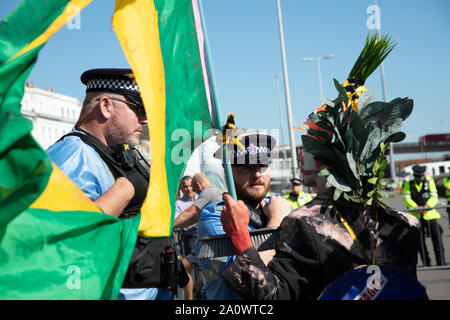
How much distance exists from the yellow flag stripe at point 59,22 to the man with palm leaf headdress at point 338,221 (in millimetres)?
1189

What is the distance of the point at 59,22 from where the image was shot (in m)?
1.85

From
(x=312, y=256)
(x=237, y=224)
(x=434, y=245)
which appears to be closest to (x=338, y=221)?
(x=312, y=256)

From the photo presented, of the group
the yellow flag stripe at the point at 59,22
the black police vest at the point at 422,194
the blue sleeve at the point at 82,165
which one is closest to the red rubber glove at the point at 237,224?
the blue sleeve at the point at 82,165

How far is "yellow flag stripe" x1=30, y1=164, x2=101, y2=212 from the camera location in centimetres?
186

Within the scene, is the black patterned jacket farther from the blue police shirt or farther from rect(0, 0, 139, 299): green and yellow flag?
rect(0, 0, 139, 299): green and yellow flag

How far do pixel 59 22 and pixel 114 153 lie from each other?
988 millimetres

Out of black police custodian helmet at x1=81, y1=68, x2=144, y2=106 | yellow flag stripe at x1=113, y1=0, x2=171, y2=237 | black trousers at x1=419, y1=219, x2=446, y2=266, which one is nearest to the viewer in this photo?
yellow flag stripe at x1=113, y1=0, x2=171, y2=237

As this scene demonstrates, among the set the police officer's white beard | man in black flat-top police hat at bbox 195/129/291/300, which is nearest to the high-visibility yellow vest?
man in black flat-top police hat at bbox 195/129/291/300

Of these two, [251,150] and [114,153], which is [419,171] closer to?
[251,150]

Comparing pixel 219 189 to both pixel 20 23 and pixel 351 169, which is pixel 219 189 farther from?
pixel 20 23

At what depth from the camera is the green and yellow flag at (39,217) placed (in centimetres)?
168

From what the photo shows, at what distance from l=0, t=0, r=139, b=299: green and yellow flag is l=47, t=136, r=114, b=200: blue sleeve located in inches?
15.5

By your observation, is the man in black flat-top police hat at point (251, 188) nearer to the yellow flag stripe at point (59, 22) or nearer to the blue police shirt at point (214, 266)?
the blue police shirt at point (214, 266)
